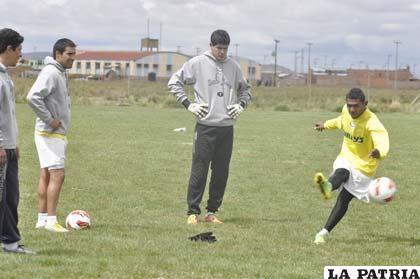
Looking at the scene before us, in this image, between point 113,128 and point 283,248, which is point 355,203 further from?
point 113,128

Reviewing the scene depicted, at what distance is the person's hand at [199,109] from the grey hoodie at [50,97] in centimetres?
166

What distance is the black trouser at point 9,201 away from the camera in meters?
7.33

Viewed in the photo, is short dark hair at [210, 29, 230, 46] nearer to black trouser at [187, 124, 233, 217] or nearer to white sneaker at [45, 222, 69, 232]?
black trouser at [187, 124, 233, 217]

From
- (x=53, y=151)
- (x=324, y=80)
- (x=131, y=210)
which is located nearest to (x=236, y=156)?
(x=131, y=210)

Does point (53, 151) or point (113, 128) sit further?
point (113, 128)

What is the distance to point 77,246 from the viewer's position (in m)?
8.12

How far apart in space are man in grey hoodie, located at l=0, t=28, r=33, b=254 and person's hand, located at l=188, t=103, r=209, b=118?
3020mm

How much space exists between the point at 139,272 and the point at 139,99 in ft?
159

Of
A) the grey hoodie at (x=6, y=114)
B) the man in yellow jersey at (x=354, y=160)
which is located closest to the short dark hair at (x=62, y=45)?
the grey hoodie at (x=6, y=114)

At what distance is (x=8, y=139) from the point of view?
7.30 m

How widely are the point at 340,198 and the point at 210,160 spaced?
2.01m

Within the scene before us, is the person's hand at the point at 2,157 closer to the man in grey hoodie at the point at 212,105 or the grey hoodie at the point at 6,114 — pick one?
the grey hoodie at the point at 6,114

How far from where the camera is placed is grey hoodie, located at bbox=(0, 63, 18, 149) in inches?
284

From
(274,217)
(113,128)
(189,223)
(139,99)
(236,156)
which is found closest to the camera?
(189,223)
